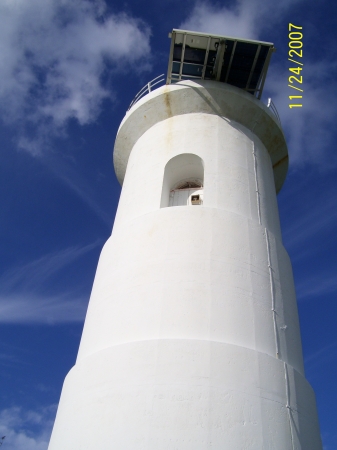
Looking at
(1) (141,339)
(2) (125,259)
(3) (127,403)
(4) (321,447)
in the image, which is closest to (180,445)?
(3) (127,403)

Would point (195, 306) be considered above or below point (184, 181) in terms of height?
below

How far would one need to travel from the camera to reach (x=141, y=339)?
23.2 ft

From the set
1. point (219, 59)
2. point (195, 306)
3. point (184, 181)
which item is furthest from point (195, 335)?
point (219, 59)

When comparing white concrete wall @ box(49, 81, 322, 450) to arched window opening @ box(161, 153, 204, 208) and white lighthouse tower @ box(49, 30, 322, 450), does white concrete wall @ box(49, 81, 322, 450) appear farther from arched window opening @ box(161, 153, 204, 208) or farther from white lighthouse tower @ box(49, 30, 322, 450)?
arched window opening @ box(161, 153, 204, 208)

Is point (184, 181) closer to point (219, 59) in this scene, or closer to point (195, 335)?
point (219, 59)

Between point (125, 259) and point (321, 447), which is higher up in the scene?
point (125, 259)

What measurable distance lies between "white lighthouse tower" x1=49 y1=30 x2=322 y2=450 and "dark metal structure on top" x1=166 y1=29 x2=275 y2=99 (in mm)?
300

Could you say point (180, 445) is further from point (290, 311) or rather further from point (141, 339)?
point (290, 311)

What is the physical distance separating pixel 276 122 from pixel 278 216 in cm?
328

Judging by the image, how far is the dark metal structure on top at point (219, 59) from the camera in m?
12.1

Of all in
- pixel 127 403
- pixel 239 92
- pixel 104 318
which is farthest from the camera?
pixel 239 92

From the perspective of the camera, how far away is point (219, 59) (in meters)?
12.2

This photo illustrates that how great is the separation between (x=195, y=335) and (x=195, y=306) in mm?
562

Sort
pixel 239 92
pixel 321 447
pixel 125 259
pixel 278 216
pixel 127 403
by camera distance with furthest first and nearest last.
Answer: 1. pixel 239 92
2. pixel 278 216
3. pixel 125 259
4. pixel 321 447
5. pixel 127 403
